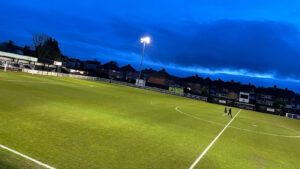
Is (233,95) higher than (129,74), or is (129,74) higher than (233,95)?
(129,74)

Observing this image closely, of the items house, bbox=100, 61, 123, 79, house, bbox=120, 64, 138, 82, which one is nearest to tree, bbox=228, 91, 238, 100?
house, bbox=120, 64, 138, 82

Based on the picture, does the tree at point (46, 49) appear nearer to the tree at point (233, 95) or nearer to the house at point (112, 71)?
the house at point (112, 71)

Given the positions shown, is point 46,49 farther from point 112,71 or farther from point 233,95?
point 233,95

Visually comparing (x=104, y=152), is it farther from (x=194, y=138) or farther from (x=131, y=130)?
(x=194, y=138)

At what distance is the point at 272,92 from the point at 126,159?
406ft

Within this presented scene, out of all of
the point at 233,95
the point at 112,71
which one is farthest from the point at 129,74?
the point at 233,95

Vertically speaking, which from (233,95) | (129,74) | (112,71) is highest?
(112,71)

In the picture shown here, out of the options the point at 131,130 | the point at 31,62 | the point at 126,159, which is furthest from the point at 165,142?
the point at 31,62

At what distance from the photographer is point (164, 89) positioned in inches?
2827

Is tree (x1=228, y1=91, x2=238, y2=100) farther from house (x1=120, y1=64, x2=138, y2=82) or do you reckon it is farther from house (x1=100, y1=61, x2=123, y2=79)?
house (x1=100, y1=61, x2=123, y2=79)

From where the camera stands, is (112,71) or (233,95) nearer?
(233,95)

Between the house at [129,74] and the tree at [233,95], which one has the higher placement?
the house at [129,74]

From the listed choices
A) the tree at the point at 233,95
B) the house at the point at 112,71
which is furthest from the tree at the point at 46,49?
the tree at the point at 233,95

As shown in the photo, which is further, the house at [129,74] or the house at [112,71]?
the house at [112,71]
